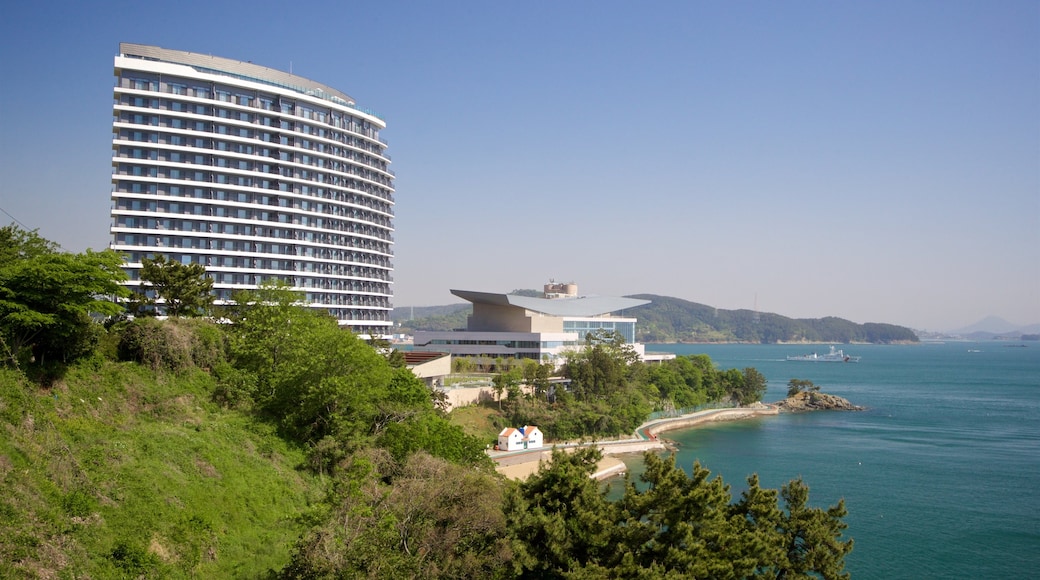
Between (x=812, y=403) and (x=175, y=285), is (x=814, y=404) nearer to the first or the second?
(x=812, y=403)

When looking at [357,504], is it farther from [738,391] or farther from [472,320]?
[738,391]

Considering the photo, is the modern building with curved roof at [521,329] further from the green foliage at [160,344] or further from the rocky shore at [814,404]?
the green foliage at [160,344]

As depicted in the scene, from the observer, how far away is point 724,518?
15.9 m

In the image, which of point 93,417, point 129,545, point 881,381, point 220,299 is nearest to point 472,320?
point 220,299

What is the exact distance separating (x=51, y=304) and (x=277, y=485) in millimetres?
8031

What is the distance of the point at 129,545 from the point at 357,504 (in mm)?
4322

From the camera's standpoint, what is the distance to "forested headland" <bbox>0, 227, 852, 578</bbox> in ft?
46.8

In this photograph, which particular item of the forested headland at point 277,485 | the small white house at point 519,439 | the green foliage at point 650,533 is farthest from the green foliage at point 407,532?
the small white house at point 519,439

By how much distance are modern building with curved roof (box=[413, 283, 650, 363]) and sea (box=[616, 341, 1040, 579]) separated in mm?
16052

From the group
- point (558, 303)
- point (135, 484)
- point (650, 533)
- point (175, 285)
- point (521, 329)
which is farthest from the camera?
point (558, 303)

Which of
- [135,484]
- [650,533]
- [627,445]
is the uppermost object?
[135,484]

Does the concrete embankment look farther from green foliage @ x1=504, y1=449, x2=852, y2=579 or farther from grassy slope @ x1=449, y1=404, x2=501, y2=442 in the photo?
green foliage @ x1=504, y1=449, x2=852, y2=579

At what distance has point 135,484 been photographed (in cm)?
1631

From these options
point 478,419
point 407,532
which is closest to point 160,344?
point 407,532
